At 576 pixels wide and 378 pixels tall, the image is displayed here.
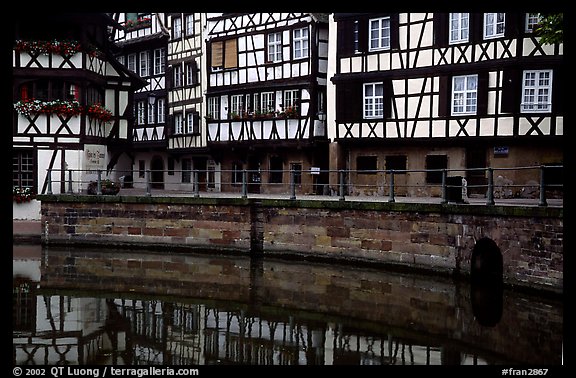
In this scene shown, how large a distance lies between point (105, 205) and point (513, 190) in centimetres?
1502

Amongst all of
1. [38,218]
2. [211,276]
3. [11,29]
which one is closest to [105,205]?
[38,218]

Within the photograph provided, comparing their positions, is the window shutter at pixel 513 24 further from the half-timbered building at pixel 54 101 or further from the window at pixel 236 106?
the half-timbered building at pixel 54 101

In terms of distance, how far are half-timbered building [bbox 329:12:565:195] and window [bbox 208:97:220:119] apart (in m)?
6.99

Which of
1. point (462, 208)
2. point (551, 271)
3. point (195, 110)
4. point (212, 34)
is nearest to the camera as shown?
point (551, 271)

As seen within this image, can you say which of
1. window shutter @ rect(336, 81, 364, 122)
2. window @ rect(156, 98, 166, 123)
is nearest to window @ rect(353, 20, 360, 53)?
window shutter @ rect(336, 81, 364, 122)

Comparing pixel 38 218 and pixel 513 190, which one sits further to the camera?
pixel 38 218

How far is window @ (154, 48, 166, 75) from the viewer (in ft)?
119

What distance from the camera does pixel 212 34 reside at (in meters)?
31.0

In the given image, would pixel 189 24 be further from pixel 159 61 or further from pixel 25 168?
pixel 25 168

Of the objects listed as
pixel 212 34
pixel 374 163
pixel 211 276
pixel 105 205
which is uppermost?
pixel 212 34

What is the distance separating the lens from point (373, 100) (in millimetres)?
25453

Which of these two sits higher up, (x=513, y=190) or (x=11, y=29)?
(x=11, y=29)

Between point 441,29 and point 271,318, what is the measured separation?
15445mm

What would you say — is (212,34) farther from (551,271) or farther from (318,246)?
(551,271)
